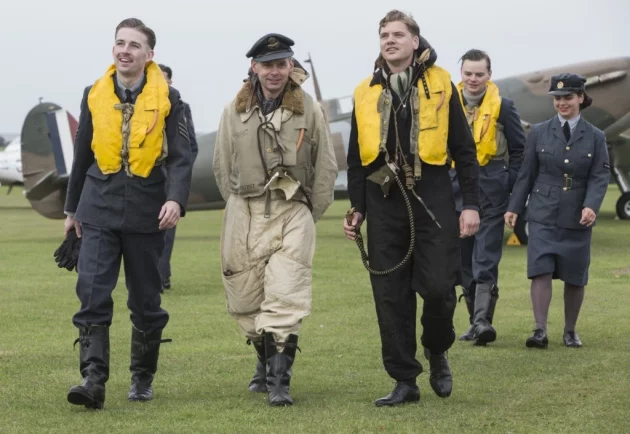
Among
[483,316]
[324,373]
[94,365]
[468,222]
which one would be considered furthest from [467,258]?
[94,365]

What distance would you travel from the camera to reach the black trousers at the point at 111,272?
636 centimetres

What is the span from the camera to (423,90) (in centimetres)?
628

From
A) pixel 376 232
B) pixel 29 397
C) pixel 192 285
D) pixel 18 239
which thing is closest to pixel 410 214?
pixel 376 232

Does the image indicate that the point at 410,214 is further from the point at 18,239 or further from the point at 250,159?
the point at 18,239

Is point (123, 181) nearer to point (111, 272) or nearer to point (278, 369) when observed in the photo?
point (111, 272)

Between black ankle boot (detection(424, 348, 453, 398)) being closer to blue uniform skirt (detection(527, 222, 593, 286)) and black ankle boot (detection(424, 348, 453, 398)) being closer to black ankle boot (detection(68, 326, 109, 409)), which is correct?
black ankle boot (detection(68, 326, 109, 409))

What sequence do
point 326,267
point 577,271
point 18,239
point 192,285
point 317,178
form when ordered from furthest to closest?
1. point 18,239
2. point 326,267
3. point 192,285
4. point 577,271
5. point 317,178

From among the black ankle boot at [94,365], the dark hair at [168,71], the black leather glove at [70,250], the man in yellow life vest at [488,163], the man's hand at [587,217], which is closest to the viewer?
the black ankle boot at [94,365]

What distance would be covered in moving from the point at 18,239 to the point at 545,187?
46.0ft

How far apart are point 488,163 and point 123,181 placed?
333 centimetres

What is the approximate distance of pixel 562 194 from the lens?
8570 mm

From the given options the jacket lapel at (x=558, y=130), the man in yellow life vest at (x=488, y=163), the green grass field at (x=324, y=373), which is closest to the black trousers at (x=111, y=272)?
the green grass field at (x=324, y=373)

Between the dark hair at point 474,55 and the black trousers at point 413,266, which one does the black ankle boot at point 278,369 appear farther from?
the dark hair at point 474,55

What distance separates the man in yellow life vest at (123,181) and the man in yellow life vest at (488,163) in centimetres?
289
